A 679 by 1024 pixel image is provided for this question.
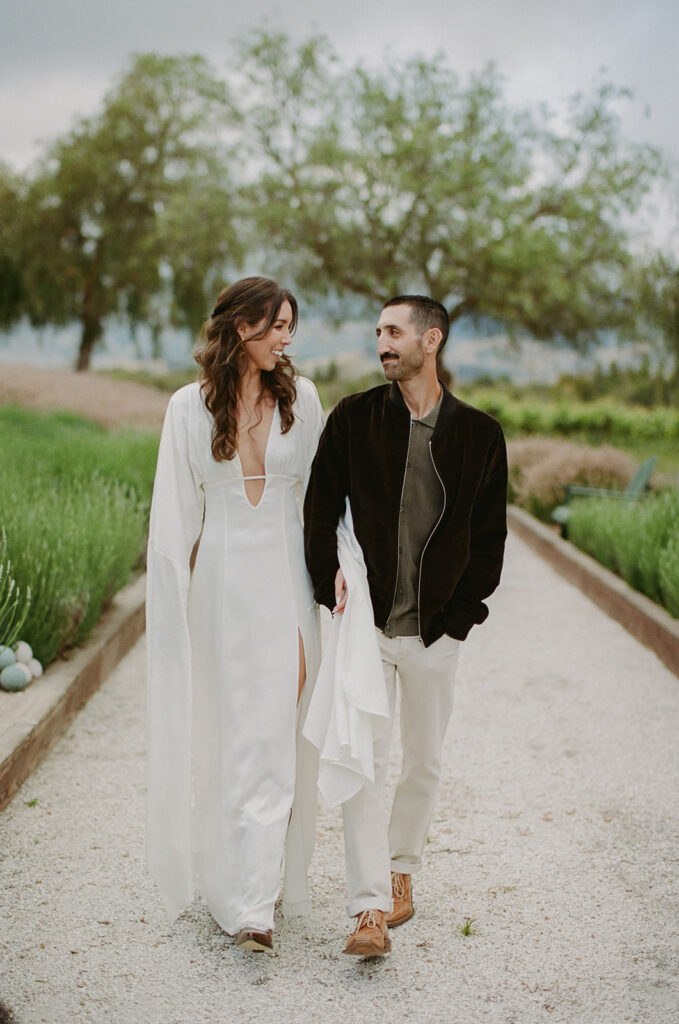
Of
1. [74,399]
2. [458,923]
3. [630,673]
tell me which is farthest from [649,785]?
[74,399]

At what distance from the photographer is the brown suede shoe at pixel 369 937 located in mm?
3344

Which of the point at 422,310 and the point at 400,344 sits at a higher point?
the point at 422,310

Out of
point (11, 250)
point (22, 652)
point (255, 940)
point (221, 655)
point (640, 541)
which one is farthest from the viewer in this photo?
point (11, 250)

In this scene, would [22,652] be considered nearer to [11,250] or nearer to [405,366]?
[405,366]

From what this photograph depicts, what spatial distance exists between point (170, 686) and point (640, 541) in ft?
21.8

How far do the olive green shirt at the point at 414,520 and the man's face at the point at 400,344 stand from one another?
0.19m

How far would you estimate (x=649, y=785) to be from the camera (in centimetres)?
525

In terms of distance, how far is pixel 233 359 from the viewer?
3.60m

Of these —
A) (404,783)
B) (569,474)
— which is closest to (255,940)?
(404,783)

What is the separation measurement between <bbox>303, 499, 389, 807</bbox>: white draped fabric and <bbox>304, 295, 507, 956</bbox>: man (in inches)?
2.5

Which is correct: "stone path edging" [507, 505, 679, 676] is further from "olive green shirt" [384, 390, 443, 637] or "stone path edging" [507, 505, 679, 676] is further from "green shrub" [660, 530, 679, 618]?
"olive green shirt" [384, 390, 443, 637]

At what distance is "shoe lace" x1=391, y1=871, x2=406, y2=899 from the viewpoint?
3785mm

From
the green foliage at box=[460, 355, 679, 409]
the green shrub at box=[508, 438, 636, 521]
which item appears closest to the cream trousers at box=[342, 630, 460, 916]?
the green shrub at box=[508, 438, 636, 521]

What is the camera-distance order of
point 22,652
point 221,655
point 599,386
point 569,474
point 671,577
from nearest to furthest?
point 221,655, point 22,652, point 671,577, point 569,474, point 599,386
